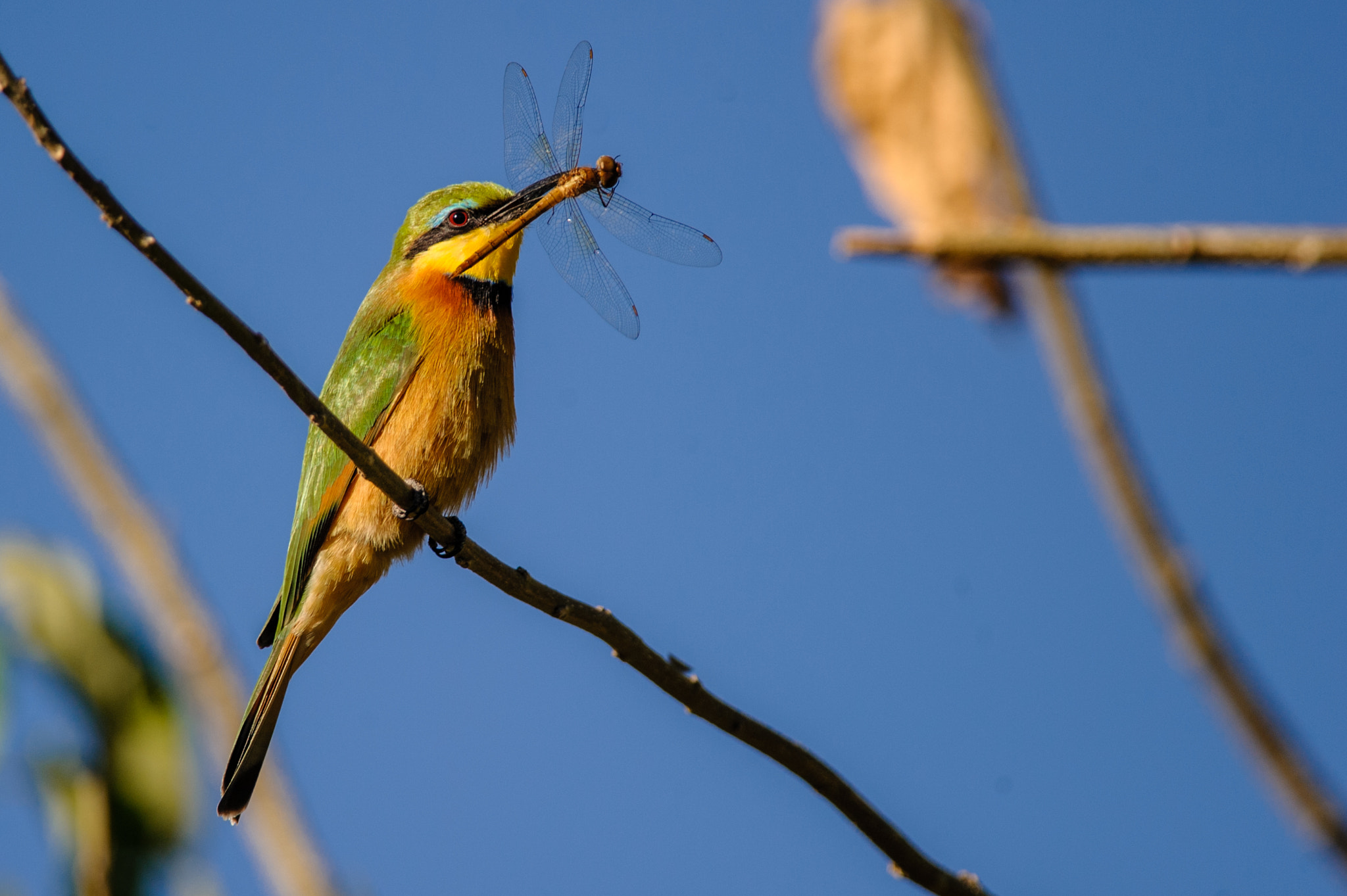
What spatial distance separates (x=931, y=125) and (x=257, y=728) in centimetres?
433

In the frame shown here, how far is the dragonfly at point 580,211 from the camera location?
16.7 ft

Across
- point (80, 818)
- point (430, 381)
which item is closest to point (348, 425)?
point (430, 381)

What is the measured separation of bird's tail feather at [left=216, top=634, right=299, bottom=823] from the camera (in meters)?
4.52

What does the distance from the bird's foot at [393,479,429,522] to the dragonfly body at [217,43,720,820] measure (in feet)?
0.15

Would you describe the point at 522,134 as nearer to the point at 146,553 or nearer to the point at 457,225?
the point at 457,225

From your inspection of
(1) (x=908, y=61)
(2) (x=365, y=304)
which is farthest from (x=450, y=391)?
(1) (x=908, y=61)

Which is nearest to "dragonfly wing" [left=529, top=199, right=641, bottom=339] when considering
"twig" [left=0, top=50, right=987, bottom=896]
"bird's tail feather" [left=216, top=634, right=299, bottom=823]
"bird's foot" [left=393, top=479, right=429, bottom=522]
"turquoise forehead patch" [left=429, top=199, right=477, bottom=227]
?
"turquoise forehead patch" [left=429, top=199, right=477, bottom=227]

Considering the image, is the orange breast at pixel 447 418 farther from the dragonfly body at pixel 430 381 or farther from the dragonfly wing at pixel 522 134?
the dragonfly wing at pixel 522 134

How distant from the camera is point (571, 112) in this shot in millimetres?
5516

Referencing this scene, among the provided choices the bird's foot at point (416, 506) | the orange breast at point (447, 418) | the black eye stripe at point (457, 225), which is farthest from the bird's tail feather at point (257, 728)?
the black eye stripe at point (457, 225)

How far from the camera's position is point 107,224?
2.07 meters

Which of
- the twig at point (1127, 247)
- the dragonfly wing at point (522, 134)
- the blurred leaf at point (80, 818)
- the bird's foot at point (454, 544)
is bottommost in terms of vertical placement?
the blurred leaf at point (80, 818)

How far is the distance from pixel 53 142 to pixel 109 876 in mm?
1264

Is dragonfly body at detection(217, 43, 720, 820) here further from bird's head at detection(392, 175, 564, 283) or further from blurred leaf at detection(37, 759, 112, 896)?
blurred leaf at detection(37, 759, 112, 896)
